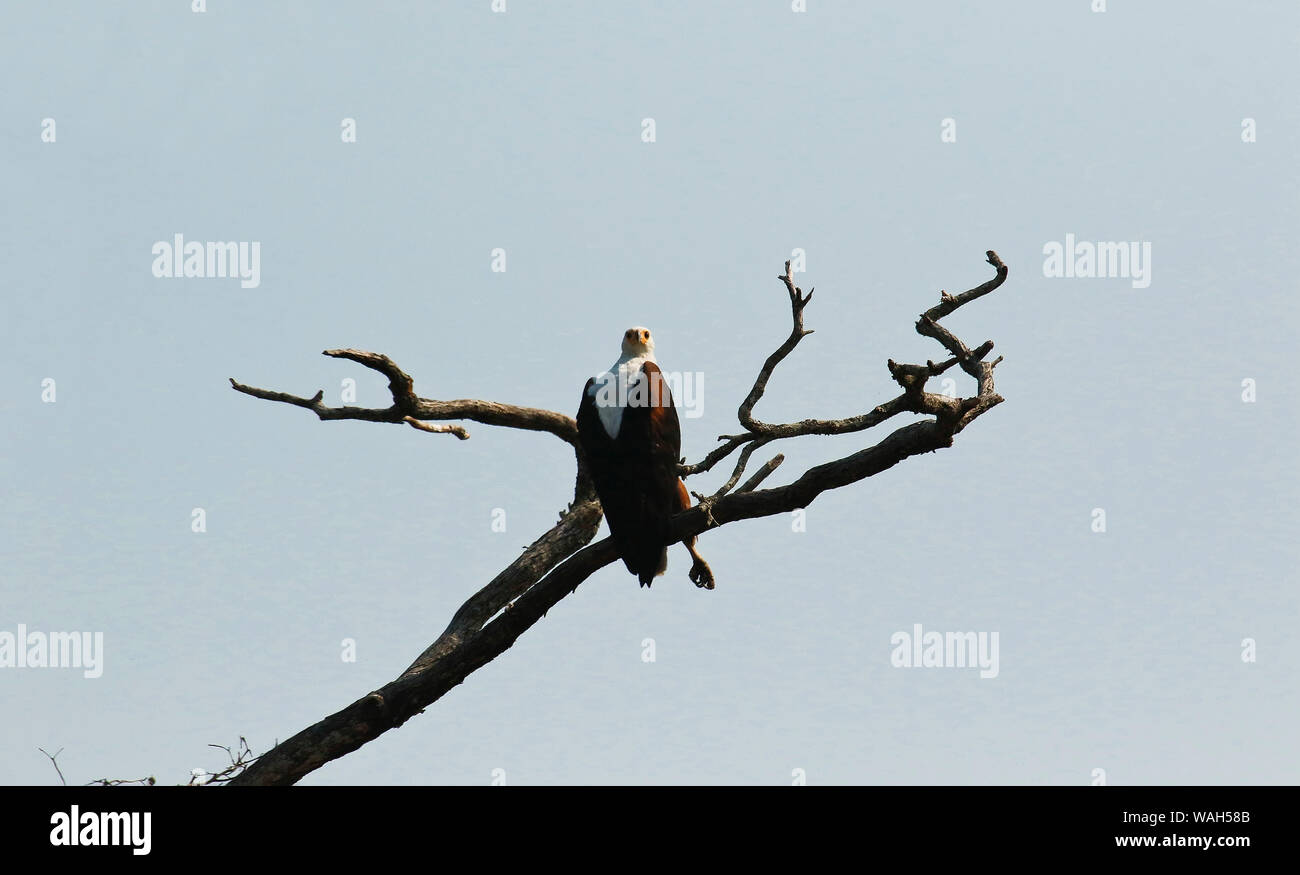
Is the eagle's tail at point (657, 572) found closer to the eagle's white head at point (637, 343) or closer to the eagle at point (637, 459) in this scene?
the eagle at point (637, 459)

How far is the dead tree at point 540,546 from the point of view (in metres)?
4.91

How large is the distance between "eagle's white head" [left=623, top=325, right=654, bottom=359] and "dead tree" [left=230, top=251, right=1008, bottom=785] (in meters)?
0.68

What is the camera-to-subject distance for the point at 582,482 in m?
7.56

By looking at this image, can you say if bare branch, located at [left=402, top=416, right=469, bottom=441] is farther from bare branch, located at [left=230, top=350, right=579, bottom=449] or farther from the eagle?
the eagle

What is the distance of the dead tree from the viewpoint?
193 inches

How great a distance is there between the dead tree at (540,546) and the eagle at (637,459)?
0.55 ft

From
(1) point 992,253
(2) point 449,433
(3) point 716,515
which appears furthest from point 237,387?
(1) point 992,253

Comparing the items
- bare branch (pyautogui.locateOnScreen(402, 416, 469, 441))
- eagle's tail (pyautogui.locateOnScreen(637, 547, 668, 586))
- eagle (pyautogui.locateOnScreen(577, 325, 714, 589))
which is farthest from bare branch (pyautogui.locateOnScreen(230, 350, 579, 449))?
eagle's tail (pyautogui.locateOnScreen(637, 547, 668, 586))

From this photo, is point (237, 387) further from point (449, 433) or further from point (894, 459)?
point (894, 459)

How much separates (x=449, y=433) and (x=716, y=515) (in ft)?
6.24

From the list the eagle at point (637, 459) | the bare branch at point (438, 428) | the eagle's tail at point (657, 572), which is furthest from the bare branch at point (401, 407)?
the eagle's tail at point (657, 572)

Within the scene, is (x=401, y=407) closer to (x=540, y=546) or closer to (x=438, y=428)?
(x=438, y=428)
